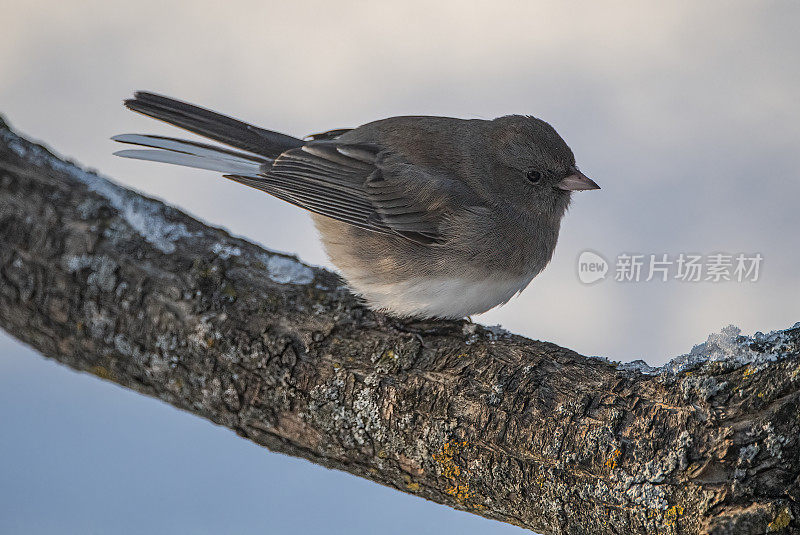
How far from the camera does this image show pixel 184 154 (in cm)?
231

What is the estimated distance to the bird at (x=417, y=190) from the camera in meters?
2.25

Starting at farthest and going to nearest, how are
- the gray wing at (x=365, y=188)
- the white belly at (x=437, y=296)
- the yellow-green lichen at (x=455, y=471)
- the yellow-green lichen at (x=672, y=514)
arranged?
the gray wing at (x=365, y=188)
the white belly at (x=437, y=296)
the yellow-green lichen at (x=455, y=471)
the yellow-green lichen at (x=672, y=514)

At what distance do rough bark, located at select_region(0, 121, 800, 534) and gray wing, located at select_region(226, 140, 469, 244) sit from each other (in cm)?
23

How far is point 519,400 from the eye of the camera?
1884 mm

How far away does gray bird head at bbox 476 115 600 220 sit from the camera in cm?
242

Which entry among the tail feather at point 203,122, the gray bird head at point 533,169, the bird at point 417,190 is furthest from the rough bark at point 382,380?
the gray bird head at point 533,169

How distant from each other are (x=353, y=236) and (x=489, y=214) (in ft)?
1.52

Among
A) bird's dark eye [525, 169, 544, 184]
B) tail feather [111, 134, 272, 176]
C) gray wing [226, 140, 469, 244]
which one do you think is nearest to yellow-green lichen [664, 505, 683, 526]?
gray wing [226, 140, 469, 244]

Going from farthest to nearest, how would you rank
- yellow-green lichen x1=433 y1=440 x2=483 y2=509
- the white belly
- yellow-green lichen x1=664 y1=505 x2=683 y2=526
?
the white belly
yellow-green lichen x1=433 y1=440 x2=483 y2=509
yellow-green lichen x1=664 y1=505 x2=683 y2=526

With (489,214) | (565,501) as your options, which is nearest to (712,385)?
(565,501)

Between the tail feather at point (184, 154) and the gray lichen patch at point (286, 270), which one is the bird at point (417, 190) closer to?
the tail feather at point (184, 154)

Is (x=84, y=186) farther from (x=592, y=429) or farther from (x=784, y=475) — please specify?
(x=784, y=475)

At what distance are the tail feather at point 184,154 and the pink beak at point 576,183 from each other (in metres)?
1.05

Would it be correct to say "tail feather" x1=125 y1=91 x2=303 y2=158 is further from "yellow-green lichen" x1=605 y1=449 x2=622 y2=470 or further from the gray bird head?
"yellow-green lichen" x1=605 y1=449 x2=622 y2=470
